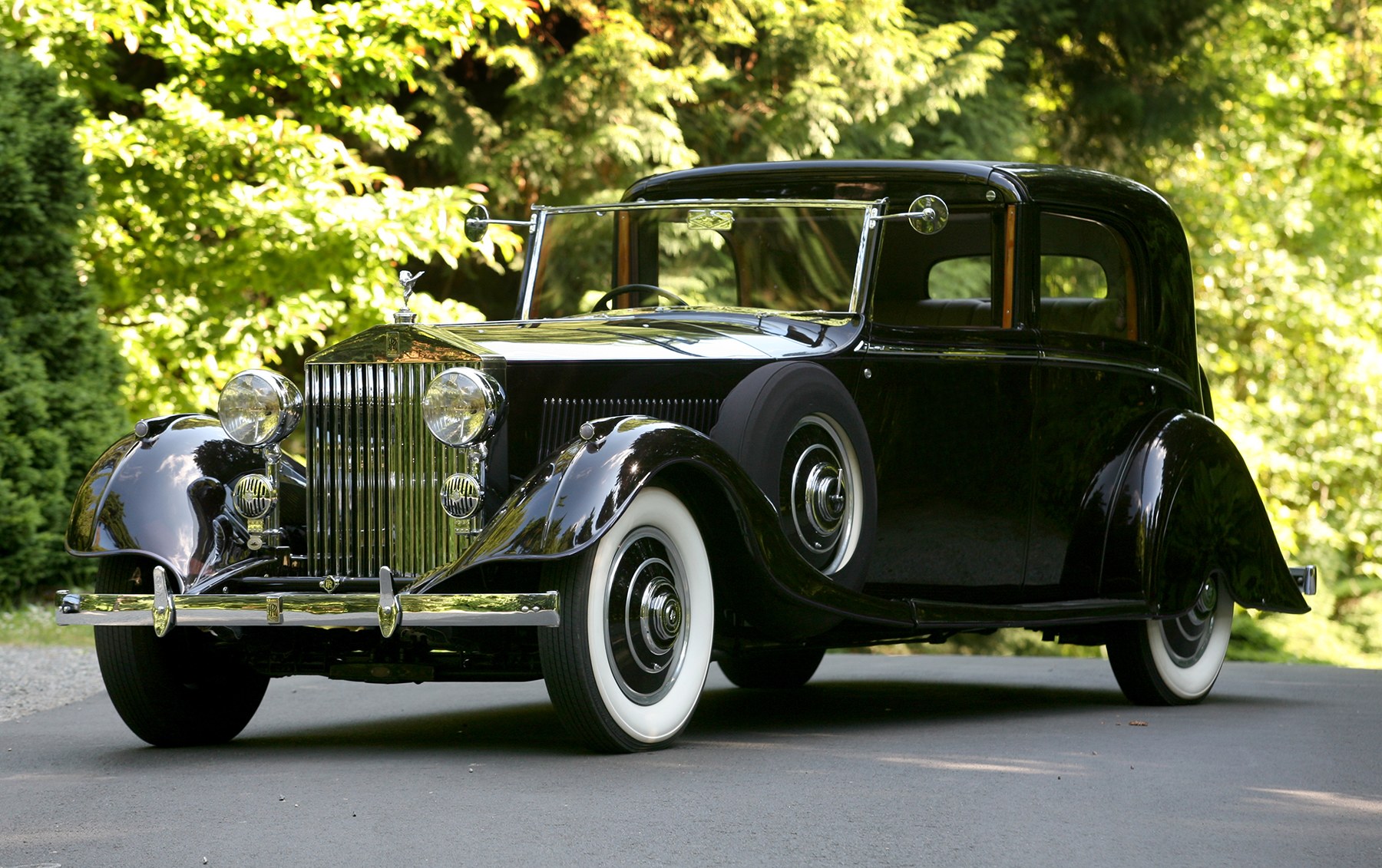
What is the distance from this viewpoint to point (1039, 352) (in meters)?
7.09

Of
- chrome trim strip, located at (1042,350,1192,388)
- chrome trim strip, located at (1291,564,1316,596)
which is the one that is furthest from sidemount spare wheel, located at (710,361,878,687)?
chrome trim strip, located at (1291,564,1316,596)

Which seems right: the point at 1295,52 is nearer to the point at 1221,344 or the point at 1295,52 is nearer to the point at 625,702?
the point at 1221,344

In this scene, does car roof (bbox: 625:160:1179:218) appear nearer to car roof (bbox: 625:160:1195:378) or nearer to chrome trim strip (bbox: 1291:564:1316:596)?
car roof (bbox: 625:160:1195:378)

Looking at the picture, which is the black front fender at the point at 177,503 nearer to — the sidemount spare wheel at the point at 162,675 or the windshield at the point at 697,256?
the sidemount spare wheel at the point at 162,675

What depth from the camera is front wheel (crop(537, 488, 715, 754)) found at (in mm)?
5141

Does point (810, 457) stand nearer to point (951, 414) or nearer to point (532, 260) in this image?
point (951, 414)

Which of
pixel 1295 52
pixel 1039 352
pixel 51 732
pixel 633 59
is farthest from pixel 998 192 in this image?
pixel 1295 52

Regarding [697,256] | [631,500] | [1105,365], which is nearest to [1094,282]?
[1105,365]

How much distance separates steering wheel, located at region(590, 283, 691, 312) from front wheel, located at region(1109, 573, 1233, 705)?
7.49ft

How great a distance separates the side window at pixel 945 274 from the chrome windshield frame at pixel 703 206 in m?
0.10

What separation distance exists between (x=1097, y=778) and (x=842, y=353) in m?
1.93

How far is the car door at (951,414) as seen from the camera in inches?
262

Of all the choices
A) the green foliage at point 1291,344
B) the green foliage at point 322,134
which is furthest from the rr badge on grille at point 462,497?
the green foliage at point 1291,344

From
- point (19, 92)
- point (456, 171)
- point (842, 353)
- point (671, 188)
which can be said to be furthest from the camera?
point (456, 171)
